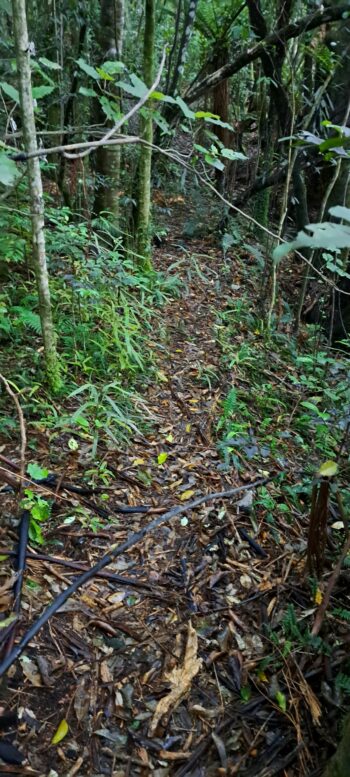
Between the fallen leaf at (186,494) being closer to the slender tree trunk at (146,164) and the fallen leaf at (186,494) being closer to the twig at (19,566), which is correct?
the twig at (19,566)

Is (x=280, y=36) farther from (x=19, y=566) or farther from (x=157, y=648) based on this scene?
(x=157, y=648)

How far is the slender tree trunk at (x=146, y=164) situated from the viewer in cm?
441

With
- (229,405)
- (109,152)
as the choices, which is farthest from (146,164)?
(229,405)

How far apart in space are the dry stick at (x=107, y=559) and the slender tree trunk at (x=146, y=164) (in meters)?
2.37

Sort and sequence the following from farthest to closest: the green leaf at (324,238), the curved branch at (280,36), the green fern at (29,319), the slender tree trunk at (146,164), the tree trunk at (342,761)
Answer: the curved branch at (280,36) → the slender tree trunk at (146,164) → the green fern at (29,319) → the tree trunk at (342,761) → the green leaf at (324,238)

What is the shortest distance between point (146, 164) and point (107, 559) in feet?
12.3

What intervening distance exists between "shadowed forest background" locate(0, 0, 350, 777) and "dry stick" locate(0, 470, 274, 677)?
0.4 inches

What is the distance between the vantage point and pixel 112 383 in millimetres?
3199

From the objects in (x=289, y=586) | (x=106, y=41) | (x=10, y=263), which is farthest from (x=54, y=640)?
(x=106, y=41)

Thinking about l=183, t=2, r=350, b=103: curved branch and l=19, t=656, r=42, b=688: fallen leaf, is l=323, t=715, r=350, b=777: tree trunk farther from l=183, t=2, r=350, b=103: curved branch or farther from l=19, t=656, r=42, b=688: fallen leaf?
l=183, t=2, r=350, b=103: curved branch

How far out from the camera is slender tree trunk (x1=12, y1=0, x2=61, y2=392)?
2234mm

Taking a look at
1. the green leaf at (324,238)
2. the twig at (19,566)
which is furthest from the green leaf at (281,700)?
the green leaf at (324,238)

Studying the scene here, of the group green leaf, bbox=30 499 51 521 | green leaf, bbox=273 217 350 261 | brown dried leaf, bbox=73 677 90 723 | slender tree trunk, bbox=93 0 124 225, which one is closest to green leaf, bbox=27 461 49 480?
green leaf, bbox=30 499 51 521

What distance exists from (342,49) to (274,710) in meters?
6.33
